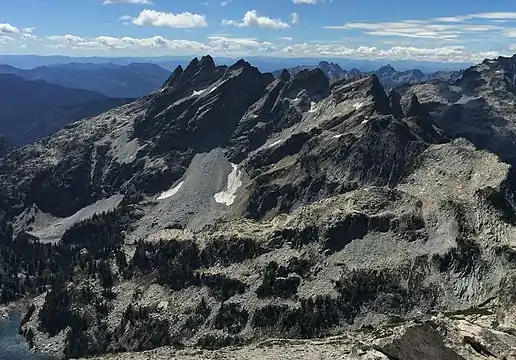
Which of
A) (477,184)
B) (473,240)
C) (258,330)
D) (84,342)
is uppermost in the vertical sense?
(477,184)

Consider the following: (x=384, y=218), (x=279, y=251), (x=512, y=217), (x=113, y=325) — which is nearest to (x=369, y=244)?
(x=384, y=218)

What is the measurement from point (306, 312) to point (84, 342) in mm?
76625

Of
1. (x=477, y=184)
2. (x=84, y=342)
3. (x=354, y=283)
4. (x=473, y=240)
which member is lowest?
(x=84, y=342)

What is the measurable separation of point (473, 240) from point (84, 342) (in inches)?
5041

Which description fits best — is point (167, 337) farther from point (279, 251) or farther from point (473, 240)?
point (473, 240)

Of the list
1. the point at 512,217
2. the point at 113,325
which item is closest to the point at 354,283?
the point at 512,217

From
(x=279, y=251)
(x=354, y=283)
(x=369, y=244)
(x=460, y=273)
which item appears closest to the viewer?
(x=460, y=273)

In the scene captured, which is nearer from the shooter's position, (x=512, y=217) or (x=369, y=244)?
(x=512, y=217)

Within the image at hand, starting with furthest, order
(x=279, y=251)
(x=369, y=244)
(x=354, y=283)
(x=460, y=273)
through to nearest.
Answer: (x=279, y=251) → (x=369, y=244) → (x=354, y=283) → (x=460, y=273)

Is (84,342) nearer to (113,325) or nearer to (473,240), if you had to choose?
(113,325)

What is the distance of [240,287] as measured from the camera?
188m

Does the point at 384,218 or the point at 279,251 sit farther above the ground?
the point at 384,218

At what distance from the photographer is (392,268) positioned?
173750 mm

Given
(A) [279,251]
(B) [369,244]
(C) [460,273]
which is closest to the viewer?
(C) [460,273]
